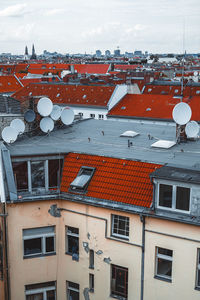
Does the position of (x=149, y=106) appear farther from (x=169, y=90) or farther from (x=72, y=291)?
(x=72, y=291)

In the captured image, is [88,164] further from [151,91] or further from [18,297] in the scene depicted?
[151,91]

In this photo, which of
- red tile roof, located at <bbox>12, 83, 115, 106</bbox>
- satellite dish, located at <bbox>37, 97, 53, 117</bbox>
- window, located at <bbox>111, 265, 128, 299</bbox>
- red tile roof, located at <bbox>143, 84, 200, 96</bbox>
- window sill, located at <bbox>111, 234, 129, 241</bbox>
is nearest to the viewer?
window sill, located at <bbox>111, 234, 129, 241</bbox>

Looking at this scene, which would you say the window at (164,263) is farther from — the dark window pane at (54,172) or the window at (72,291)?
the dark window pane at (54,172)

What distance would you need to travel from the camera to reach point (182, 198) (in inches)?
687

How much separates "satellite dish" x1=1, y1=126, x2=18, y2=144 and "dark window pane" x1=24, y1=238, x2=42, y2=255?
632 centimetres

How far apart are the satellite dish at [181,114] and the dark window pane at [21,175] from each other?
32.9ft

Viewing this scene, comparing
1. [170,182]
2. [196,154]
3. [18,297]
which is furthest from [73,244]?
[196,154]

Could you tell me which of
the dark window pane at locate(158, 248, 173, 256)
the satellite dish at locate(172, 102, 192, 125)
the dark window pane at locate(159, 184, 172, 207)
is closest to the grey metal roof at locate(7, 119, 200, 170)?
the satellite dish at locate(172, 102, 192, 125)

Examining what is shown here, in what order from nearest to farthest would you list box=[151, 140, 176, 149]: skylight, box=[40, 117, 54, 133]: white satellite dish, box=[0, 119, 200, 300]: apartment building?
box=[0, 119, 200, 300]: apartment building, box=[151, 140, 176, 149]: skylight, box=[40, 117, 54, 133]: white satellite dish

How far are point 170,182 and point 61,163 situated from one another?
6.94 metres

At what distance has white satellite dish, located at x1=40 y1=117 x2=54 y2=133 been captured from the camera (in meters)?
26.1

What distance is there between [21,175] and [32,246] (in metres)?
3.91

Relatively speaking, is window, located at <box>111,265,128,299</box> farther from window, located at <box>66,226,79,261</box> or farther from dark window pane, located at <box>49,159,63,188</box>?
dark window pane, located at <box>49,159,63,188</box>

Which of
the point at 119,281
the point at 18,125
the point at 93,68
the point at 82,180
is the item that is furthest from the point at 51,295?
the point at 93,68
